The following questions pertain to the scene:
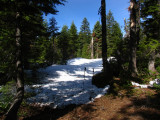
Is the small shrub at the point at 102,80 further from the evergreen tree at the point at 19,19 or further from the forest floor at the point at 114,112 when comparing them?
the evergreen tree at the point at 19,19

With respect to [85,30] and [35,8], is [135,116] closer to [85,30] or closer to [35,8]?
[35,8]

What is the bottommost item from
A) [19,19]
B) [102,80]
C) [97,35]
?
[102,80]

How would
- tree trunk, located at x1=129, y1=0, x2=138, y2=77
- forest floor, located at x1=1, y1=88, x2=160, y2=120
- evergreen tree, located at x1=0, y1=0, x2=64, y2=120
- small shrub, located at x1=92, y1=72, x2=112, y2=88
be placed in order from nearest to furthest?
1. forest floor, located at x1=1, y1=88, x2=160, y2=120
2. evergreen tree, located at x1=0, y1=0, x2=64, y2=120
3. tree trunk, located at x1=129, y1=0, x2=138, y2=77
4. small shrub, located at x1=92, y1=72, x2=112, y2=88

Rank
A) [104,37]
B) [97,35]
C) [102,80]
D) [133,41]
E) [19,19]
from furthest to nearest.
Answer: [97,35]
[104,37]
[102,80]
[133,41]
[19,19]

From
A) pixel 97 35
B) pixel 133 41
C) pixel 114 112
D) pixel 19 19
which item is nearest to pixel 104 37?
pixel 133 41

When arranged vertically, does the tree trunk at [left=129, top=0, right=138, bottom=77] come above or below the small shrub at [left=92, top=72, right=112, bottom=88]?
A: above

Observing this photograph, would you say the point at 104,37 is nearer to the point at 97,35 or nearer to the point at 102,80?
the point at 102,80

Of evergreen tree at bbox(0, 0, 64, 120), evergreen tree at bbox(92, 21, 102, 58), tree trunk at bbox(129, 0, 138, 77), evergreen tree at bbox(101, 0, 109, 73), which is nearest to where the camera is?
evergreen tree at bbox(0, 0, 64, 120)

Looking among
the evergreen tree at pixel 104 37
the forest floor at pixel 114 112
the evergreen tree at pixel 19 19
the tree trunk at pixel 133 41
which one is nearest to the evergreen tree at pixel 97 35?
the evergreen tree at pixel 104 37

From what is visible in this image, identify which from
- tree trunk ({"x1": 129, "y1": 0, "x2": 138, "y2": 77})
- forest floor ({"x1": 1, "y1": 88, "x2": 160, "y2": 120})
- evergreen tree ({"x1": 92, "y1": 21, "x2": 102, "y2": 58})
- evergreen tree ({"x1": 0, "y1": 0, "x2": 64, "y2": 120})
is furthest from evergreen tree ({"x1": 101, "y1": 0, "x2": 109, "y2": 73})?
evergreen tree ({"x1": 92, "y1": 21, "x2": 102, "y2": 58})

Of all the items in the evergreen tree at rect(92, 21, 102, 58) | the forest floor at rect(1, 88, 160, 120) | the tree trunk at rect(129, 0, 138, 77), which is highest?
the evergreen tree at rect(92, 21, 102, 58)

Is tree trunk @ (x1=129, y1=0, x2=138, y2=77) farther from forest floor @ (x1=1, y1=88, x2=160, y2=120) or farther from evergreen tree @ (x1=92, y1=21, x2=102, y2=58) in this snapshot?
evergreen tree @ (x1=92, y1=21, x2=102, y2=58)

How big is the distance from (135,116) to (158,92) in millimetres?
2731

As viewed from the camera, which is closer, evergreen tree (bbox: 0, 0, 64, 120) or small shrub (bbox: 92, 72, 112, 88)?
evergreen tree (bbox: 0, 0, 64, 120)
